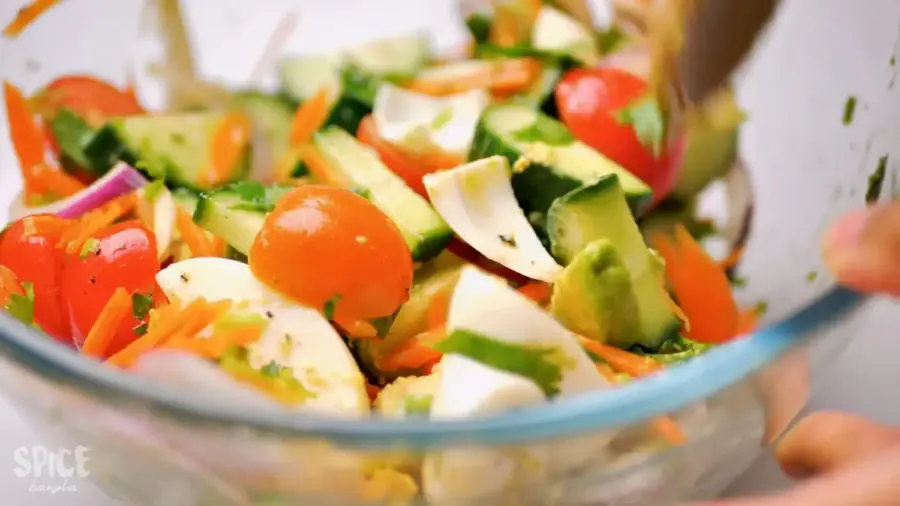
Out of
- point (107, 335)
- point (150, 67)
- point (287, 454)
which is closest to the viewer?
point (287, 454)

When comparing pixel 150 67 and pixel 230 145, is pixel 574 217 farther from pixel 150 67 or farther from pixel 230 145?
pixel 150 67

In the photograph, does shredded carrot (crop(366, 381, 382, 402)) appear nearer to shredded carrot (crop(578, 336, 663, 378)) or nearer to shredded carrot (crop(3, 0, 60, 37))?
shredded carrot (crop(578, 336, 663, 378))

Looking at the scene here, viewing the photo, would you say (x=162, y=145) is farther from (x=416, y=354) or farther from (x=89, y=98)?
(x=416, y=354)

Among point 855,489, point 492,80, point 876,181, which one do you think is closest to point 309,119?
point 492,80

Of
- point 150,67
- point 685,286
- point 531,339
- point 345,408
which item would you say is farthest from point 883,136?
point 150,67

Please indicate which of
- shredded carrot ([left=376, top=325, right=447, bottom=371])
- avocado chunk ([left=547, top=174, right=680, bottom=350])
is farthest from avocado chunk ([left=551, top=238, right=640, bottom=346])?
shredded carrot ([left=376, top=325, right=447, bottom=371])
